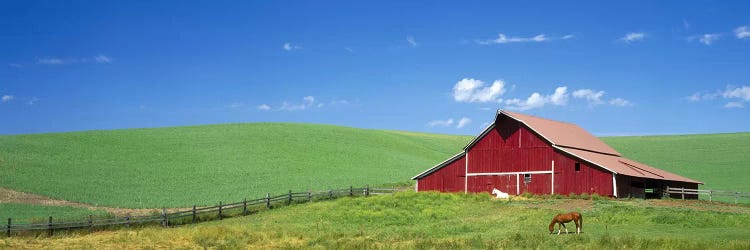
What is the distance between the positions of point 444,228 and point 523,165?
65.8 feet

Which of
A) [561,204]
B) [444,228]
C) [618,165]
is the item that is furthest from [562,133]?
[444,228]

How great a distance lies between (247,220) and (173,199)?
1157 centimetres

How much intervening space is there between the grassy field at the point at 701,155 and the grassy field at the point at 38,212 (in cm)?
4754

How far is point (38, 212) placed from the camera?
42.6m

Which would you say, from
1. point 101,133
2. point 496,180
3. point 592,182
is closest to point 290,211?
point 496,180

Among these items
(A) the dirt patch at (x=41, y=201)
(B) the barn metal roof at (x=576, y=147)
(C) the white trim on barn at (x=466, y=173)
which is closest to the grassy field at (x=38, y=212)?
(A) the dirt patch at (x=41, y=201)

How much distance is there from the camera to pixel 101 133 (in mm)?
82500

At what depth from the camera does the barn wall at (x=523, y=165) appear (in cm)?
4831

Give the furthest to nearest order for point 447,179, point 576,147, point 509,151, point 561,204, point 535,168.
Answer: point 447,179, point 576,147, point 509,151, point 535,168, point 561,204

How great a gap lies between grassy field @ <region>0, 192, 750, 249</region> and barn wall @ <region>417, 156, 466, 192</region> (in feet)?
24.1

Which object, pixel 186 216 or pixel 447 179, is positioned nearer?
pixel 186 216

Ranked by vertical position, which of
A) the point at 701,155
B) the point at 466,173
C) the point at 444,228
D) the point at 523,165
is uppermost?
the point at 701,155

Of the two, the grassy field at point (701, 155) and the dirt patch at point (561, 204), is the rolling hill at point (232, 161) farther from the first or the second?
the dirt patch at point (561, 204)

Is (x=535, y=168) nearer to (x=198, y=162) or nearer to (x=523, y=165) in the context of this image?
(x=523, y=165)
